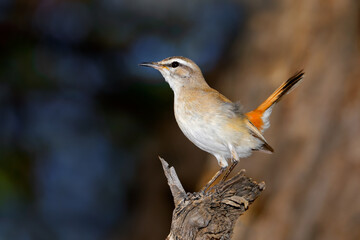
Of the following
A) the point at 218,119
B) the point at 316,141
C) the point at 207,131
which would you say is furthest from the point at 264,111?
the point at 316,141

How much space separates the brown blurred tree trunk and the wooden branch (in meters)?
3.16

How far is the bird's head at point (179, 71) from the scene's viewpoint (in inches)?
146

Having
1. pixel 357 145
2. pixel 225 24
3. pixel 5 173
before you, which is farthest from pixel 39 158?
pixel 357 145

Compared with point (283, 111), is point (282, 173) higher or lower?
lower

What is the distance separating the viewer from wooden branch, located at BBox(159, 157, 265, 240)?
3074 mm

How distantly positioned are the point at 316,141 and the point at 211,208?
3563 mm

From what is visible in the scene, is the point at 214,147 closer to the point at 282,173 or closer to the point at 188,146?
the point at 282,173

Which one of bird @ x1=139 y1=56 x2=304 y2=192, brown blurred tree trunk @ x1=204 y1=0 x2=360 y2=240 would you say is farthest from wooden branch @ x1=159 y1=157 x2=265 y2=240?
brown blurred tree trunk @ x1=204 y1=0 x2=360 y2=240

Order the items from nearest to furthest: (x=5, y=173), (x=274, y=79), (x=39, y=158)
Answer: (x=274, y=79), (x=5, y=173), (x=39, y=158)

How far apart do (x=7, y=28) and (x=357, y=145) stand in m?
5.53

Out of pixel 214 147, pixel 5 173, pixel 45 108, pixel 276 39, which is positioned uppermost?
pixel 276 39

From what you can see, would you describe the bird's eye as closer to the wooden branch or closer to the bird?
the bird

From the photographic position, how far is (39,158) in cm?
830

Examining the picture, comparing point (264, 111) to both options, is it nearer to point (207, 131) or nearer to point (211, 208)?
point (207, 131)
